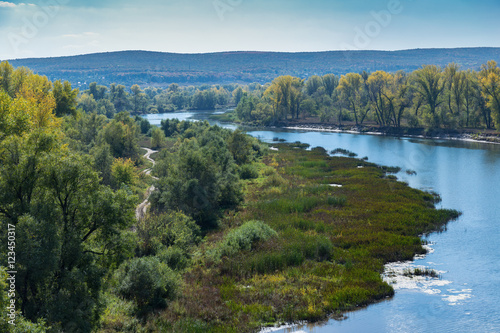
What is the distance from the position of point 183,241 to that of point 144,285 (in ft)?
24.2

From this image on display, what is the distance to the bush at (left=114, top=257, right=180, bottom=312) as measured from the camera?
20.8m

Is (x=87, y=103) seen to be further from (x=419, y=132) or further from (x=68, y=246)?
(x=68, y=246)

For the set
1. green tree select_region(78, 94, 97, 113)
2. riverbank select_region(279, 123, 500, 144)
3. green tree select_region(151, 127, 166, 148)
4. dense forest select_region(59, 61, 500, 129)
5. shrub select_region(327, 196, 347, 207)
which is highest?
dense forest select_region(59, 61, 500, 129)

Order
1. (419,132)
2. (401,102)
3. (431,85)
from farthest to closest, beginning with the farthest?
(401,102)
(431,85)
(419,132)

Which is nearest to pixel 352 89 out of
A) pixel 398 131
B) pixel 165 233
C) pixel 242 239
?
pixel 398 131

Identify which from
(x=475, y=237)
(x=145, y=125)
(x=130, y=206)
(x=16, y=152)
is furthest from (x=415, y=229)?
(x=145, y=125)

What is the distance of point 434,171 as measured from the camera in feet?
176

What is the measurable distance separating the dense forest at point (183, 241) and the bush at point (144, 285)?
6 cm

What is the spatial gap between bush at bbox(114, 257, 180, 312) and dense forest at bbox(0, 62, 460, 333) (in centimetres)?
6

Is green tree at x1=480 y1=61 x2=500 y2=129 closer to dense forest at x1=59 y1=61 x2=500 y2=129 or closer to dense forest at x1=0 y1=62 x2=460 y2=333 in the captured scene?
dense forest at x1=59 y1=61 x2=500 y2=129

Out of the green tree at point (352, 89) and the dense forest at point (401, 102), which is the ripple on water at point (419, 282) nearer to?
the dense forest at point (401, 102)

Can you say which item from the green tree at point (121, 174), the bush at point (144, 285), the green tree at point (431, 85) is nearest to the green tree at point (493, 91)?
the green tree at point (431, 85)

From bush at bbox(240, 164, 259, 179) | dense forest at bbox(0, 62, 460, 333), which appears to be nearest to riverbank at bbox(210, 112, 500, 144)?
dense forest at bbox(0, 62, 460, 333)

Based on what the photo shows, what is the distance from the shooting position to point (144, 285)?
2084 centimetres
